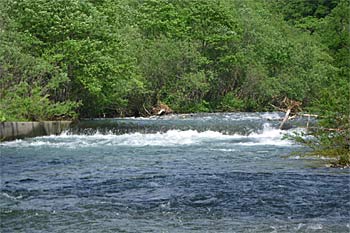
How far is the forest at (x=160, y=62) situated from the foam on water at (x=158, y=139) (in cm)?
180

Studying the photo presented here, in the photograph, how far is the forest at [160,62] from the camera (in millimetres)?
27672

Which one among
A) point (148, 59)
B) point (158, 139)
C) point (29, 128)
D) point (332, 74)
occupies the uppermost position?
point (148, 59)

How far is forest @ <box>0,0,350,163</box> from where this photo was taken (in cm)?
2767

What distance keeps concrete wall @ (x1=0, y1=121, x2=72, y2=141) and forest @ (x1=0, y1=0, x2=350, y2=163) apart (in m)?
0.65

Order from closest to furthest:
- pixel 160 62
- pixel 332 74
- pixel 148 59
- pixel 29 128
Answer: pixel 29 128
pixel 148 59
pixel 160 62
pixel 332 74

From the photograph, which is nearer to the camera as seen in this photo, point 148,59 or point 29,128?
point 29,128

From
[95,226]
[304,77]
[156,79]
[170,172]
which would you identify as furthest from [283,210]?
[304,77]

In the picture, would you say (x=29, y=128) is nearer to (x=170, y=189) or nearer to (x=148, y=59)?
(x=170, y=189)

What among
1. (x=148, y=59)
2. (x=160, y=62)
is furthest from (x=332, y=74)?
(x=148, y=59)

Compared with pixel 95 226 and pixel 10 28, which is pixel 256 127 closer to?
pixel 10 28

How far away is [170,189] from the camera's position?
12625 mm

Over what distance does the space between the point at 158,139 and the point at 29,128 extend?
18.6 ft

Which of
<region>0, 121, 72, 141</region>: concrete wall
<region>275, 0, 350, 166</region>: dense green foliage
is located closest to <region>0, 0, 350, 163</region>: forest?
<region>275, 0, 350, 166</region>: dense green foliage

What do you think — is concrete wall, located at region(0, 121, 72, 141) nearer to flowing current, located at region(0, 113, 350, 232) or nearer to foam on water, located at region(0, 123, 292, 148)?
foam on water, located at region(0, 123, 292, 148)
